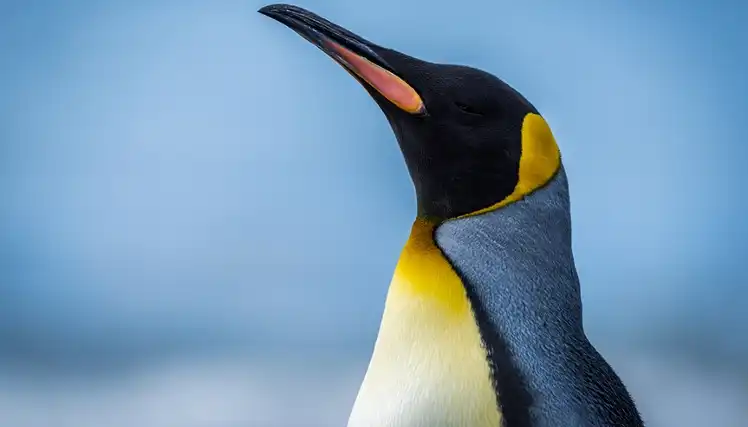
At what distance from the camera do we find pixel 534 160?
1309 millimetres

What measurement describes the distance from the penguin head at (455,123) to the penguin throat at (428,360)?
9 centimetres

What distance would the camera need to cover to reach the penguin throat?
3.73 feet

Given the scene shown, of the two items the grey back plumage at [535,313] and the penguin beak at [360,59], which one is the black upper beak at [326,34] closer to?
the penguin beak at [360,59]

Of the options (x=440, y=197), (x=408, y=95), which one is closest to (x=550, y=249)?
(x=440, y=197)

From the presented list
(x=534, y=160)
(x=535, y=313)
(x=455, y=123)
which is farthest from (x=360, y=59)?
(x=535, y=313)

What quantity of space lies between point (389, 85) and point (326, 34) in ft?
0.38

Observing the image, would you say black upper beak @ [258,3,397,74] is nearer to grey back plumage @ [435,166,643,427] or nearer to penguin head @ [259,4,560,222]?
penguin head @ [259,4,560,222]

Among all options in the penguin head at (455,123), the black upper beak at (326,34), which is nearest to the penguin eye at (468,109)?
the penguin head at (455,123)

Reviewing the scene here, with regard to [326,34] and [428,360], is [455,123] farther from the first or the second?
[428,360]

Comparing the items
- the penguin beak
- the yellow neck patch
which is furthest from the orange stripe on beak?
the yellow neck patch

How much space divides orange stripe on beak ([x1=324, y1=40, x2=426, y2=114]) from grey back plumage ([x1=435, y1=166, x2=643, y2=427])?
18 centimetres

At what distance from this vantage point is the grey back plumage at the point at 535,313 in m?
1.12

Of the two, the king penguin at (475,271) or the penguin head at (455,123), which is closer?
the king penguin at (475,271)

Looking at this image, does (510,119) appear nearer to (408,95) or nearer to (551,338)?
(408,95)
